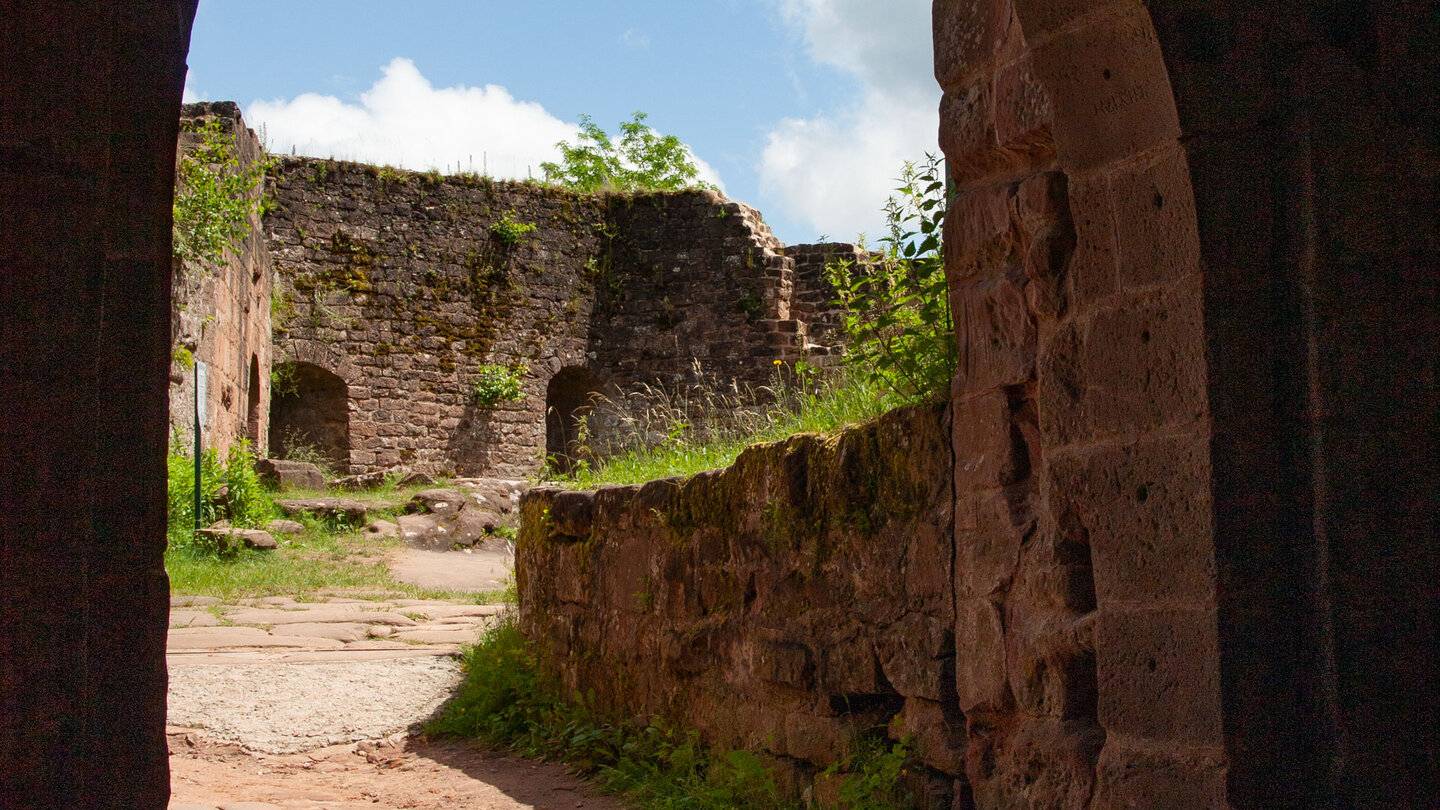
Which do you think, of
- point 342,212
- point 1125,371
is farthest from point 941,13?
point 342,212

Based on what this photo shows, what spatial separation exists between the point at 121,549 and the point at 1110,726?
1.69 meters

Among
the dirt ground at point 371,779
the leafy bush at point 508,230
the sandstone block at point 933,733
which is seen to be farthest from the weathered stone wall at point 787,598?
the leafy bush at point 508,230

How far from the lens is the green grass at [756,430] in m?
3.79

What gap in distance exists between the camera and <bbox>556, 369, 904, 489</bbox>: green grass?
12.4ft

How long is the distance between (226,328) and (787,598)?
917cm

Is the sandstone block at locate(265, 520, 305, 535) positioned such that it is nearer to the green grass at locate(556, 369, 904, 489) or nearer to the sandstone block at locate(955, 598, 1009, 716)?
the green grass at locate(556, 369, 904, 489)

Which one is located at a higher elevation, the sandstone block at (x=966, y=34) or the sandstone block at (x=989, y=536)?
the sandstone block at (x=966, y=34)

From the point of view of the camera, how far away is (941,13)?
277cm

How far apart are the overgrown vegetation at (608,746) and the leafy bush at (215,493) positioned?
454cm

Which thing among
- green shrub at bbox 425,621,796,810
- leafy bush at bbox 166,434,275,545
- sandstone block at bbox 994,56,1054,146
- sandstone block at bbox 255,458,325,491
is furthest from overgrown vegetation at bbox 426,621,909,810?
sandstone block at bbox 255,458,325,491

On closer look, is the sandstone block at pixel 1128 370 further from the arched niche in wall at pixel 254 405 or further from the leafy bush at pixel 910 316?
the arched niche in wall at pixel 254 405

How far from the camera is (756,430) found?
16.3 ft

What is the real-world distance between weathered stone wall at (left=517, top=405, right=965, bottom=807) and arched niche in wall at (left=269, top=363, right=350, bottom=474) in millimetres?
11335

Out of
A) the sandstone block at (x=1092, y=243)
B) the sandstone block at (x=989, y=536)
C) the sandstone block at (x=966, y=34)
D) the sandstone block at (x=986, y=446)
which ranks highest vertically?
the sandstone block at (x=966, y=34)
